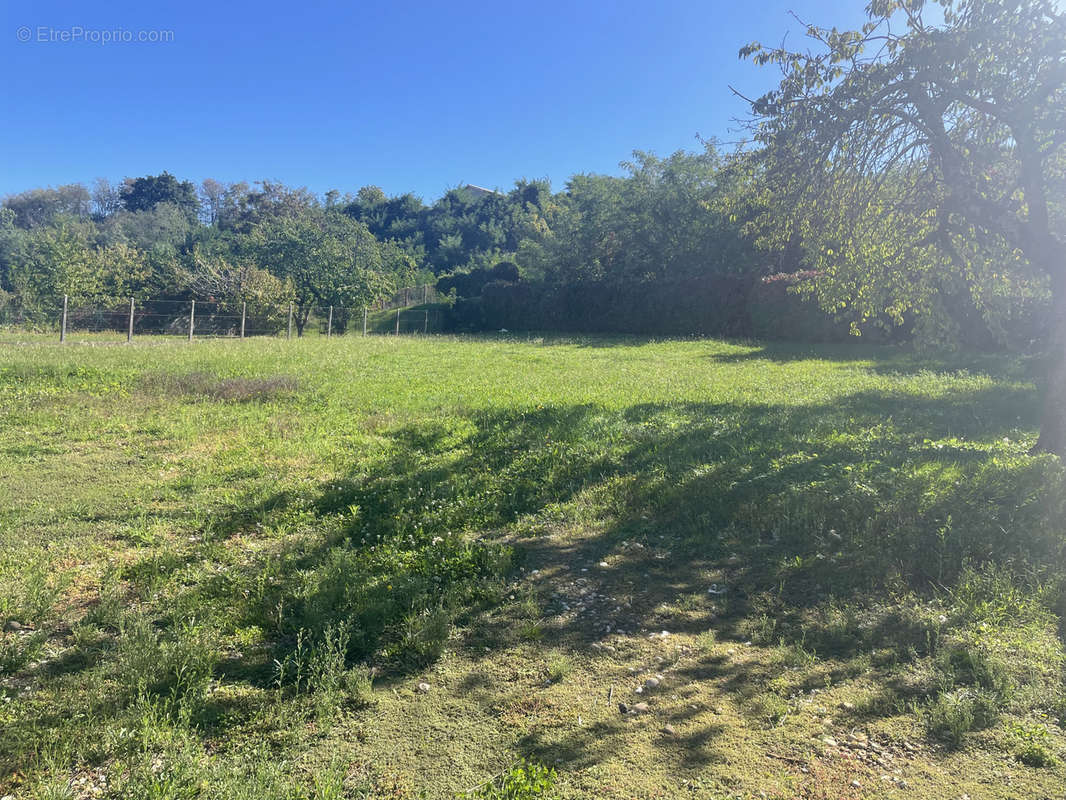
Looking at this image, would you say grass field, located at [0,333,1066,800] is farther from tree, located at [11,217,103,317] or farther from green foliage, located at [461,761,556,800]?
tree, located at [11,217,103,317]

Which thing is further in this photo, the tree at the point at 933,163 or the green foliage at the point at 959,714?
the tree at the point at 933,163

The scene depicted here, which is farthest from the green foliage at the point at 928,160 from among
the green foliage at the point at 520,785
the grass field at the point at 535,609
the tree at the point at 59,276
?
Answer: the tree at the point at 59,276

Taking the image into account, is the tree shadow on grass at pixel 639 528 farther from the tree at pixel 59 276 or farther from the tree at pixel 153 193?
the tree at pixel 153 193

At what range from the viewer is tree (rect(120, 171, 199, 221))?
6506 centimetres

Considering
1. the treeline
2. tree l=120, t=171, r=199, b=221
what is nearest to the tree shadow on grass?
the treeline

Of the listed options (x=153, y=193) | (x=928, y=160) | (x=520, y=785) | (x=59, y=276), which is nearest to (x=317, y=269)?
(x=59, y=276)

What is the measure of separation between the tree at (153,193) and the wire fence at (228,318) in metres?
43.2

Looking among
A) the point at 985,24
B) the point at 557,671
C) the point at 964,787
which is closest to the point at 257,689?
the point at 557,671

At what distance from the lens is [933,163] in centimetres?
704

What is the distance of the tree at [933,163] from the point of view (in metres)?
5.91

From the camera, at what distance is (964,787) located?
2109mm

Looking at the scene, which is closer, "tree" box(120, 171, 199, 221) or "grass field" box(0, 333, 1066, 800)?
"grass field" box(0, 333, 1066, 800)

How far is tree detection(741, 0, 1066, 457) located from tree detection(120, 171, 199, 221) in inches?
2809

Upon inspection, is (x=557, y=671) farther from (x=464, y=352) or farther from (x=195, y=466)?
(x=464, y=352)
